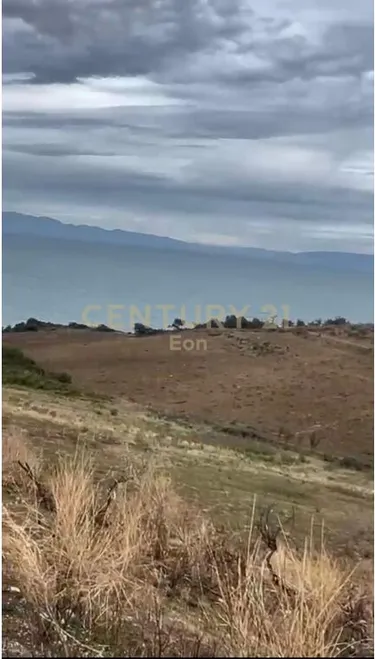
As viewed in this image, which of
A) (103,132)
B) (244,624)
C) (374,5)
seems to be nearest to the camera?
(244,624)

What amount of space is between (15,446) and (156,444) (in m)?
0.46

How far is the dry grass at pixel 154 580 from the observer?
7.11ft

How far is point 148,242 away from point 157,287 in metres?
0.14

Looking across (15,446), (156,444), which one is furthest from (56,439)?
(156,444)

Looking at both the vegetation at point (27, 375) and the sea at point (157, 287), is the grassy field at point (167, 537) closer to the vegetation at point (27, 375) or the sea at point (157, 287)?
the vegetation at point (27, 375)

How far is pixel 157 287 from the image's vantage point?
99.0 inches

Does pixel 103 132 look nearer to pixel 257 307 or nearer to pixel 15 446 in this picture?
pixel 257 307

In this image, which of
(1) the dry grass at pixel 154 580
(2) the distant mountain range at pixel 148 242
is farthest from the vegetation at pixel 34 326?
(1) the dry grass at pixel 154 580

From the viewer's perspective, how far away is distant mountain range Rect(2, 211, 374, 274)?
241 centimetres

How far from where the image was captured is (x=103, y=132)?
2549 millimetres
